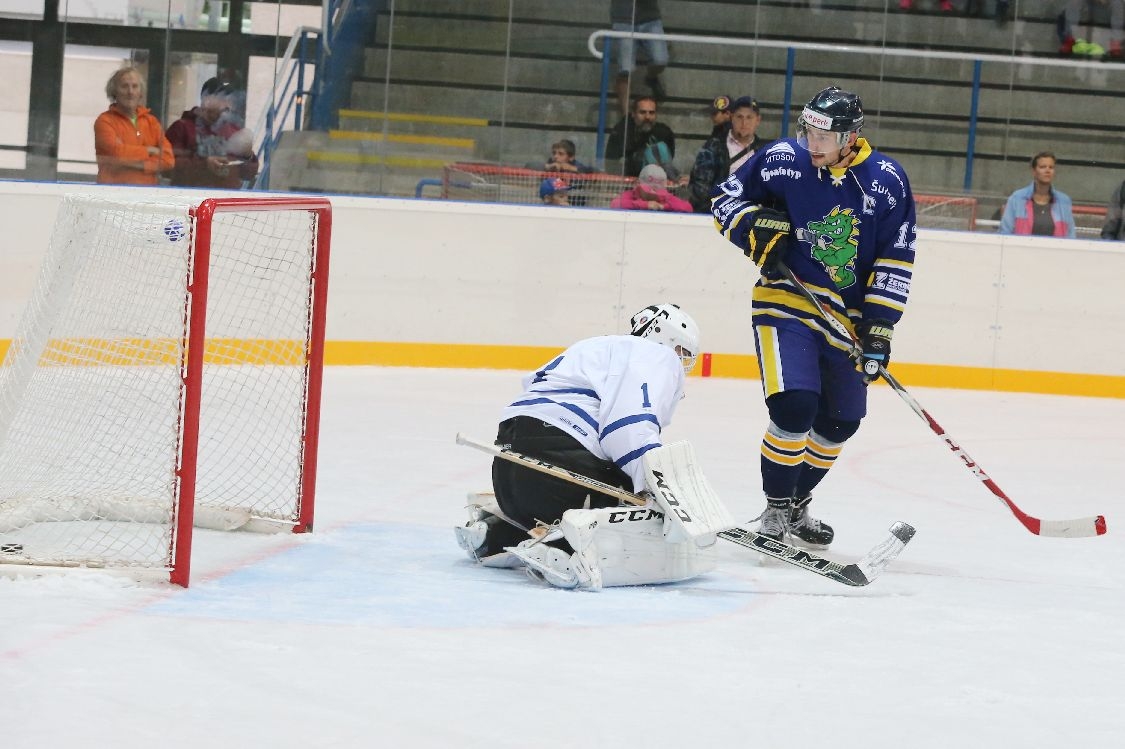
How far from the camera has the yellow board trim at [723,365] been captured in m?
7.88

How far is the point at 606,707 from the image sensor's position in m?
2.82

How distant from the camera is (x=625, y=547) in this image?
3.69m

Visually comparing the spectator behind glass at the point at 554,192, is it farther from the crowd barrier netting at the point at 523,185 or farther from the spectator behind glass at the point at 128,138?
the spectator behind glass at the point at 128,138

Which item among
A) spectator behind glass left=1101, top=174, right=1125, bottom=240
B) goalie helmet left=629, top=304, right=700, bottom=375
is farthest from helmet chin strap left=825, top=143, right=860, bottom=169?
spectator behind glass left=1101, top=174, right=1125, bottom=240

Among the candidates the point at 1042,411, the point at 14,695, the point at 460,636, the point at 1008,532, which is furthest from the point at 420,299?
the point at 14,695

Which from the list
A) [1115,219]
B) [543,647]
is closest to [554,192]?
[1115,219]

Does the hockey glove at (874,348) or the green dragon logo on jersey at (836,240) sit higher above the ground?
the green dragon logo on jersey at (836,240)

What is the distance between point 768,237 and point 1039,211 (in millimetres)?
4844

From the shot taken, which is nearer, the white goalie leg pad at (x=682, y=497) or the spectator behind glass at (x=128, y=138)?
the white goalie leg pad at (x=682, y=497)

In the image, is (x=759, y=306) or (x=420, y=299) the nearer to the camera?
(x=759, y=306)

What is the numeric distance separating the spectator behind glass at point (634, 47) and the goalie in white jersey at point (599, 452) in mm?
5006

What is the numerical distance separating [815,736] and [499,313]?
5.50 metres

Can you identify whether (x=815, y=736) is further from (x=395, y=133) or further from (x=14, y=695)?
(x=395, y=133)

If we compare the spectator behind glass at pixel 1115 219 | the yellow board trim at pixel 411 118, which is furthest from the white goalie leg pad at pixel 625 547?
the spectator behind glass at pixel 1115 219
